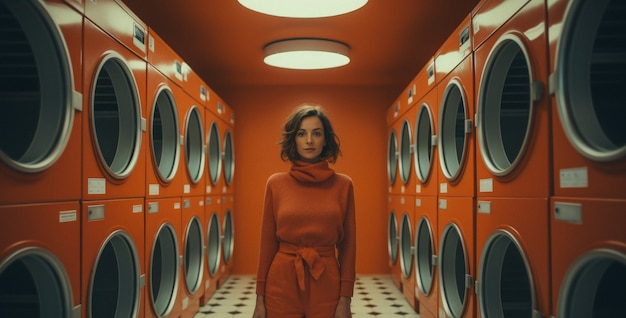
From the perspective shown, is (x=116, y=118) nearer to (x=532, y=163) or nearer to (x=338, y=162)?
(x=532, y=163)

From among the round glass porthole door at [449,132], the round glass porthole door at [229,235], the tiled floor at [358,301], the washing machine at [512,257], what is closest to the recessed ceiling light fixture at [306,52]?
the round glass porthole door at [449,132]

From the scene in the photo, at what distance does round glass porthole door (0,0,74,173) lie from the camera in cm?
172

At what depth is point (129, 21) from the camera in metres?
2.65

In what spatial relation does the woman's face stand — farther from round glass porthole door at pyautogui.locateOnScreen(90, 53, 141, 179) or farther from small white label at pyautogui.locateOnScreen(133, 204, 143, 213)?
small white label at pyautogui.locateOnScreen(133, 204, 143, 213)

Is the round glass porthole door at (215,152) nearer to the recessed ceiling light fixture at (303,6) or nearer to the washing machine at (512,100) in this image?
the recessed ceiling light fixture at (303,6)

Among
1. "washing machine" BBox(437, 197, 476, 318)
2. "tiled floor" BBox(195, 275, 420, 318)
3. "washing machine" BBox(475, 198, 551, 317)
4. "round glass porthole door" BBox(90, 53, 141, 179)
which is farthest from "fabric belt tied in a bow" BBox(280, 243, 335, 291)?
"tiled floor" BBox(195, 275, 420, 318)

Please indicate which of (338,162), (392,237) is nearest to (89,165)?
(392,237)

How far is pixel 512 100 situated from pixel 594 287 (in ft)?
5.09

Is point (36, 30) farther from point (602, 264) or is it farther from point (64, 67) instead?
point (602, 264)

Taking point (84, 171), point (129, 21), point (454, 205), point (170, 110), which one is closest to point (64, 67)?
point (84, 171)

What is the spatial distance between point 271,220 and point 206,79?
4.95m

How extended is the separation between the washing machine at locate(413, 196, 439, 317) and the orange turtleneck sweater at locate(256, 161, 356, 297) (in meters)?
1.76

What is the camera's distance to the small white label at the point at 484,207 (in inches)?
94.8

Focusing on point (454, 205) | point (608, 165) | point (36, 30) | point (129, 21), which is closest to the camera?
point (608, 165)
